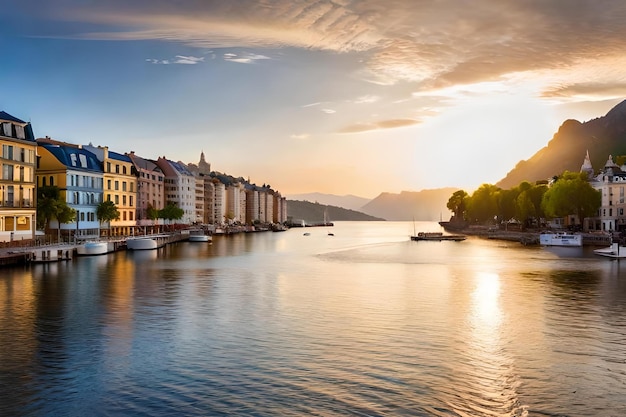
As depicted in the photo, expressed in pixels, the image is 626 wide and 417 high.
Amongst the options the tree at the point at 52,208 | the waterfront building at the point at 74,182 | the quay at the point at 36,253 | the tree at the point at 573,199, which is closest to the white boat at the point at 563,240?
the tree at the point at 573,199

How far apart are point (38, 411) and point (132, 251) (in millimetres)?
103142

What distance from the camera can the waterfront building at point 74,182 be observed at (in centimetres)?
12144

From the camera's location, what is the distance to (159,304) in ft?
170

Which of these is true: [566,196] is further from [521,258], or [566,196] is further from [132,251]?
[132,251]

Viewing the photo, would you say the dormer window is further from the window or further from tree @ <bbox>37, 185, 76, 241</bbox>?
tree @ <bbox>37, 185, 76, 241</bbox>

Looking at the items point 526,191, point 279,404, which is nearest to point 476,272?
point 279,404

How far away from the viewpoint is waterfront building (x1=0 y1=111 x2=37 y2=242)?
92.4 metres

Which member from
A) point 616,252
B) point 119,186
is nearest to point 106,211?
point 119,186

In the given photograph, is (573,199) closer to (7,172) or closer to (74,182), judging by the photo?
(74,182)

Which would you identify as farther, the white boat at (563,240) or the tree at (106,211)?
the white boat at (563,240)

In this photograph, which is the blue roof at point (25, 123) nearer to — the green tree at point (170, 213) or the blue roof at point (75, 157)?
the blue roof at point (75, 157)

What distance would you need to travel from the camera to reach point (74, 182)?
408 feet

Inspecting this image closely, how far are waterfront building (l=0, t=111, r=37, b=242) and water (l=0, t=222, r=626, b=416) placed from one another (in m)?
29.4

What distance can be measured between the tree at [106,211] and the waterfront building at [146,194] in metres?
32.3
